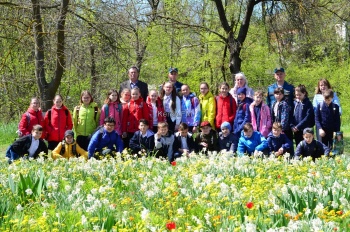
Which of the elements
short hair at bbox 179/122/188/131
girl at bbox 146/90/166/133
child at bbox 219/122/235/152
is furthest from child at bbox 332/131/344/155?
girl at bbox 146/90/166/133

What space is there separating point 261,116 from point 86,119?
2906 mm

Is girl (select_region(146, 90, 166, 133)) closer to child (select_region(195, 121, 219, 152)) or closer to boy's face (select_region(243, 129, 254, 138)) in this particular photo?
child (select_region(195, 121, 219, 152))

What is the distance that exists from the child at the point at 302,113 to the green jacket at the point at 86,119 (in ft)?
10.8

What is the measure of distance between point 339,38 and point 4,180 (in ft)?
74.9

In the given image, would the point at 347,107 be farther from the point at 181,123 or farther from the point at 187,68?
the point at 181,123

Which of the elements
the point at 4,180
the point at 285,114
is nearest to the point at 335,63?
the point at 285,114

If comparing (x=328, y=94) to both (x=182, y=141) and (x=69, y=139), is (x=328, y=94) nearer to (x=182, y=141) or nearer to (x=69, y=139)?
(x=182, y=141)

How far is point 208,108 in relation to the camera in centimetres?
887

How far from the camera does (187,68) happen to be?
1995 cm

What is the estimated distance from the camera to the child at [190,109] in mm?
8828

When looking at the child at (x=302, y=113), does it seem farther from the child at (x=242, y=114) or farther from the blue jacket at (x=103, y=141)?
the blue jacket at (x=103, y=141)

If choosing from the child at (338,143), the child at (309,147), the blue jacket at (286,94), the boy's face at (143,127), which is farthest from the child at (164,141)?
Result: the child at (338,143)

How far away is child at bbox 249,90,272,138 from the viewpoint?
8453 millimetres

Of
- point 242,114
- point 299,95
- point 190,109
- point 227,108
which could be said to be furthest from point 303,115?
point 190,109
